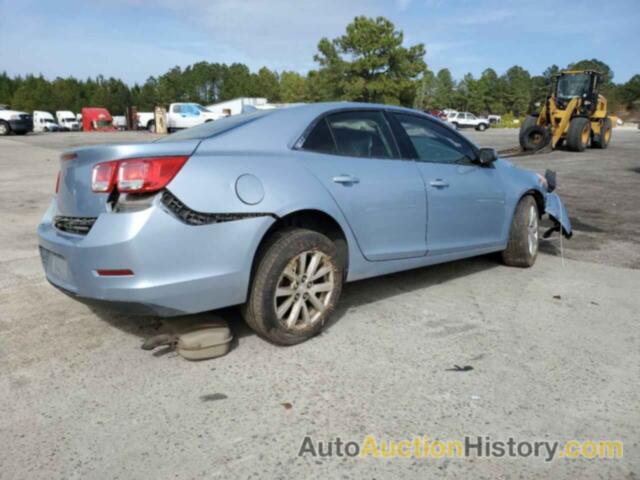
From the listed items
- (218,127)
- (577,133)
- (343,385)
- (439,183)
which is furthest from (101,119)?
(343,385)

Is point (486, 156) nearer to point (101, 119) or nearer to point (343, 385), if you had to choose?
point (343, 385)

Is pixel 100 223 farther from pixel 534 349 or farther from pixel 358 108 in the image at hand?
pixel 534 349

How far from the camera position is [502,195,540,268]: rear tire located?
499cm

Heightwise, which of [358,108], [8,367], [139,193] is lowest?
[8,367]

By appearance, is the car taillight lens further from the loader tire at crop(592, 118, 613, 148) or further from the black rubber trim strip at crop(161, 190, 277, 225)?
the loader tire at crop(592, 118, 613, 148)

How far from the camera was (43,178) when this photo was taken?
11195 millimetres

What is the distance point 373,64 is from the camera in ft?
189

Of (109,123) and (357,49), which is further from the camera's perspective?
(357,49)

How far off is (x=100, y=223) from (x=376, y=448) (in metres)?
1.76

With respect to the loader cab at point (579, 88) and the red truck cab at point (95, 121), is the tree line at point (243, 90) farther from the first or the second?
the loader cab at point (579, 88)

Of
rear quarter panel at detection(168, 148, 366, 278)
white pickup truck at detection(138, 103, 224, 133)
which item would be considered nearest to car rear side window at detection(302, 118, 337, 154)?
rear quarter panel at detection(168, 148, 366, 278)

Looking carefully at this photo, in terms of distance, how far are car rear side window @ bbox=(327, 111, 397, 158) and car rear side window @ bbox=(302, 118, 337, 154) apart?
0.15ft

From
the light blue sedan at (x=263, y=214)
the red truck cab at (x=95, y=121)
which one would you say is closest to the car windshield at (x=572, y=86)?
the light blue sedan at (x=263, y=214)

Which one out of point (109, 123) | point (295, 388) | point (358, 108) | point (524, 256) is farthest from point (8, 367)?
point (109, 123)
